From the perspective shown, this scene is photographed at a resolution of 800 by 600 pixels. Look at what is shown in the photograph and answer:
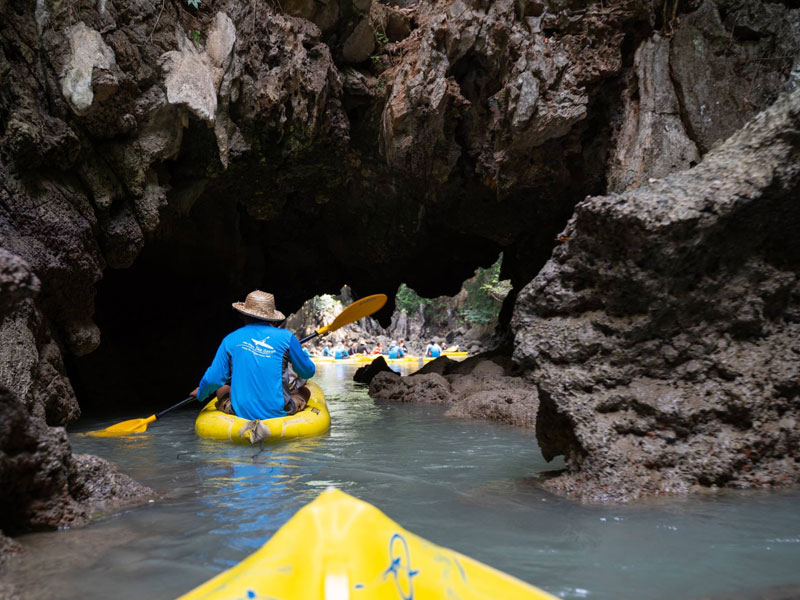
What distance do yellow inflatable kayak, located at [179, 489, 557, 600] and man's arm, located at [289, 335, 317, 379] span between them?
3.43 meters

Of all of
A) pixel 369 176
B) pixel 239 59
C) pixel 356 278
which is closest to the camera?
pixel 239 59

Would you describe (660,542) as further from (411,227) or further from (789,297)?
(411,227)

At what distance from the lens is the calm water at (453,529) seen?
1655 mm

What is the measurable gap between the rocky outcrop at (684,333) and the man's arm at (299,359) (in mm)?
2435

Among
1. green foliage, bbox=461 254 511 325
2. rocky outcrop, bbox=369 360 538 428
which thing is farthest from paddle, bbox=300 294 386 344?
green foliage, bbox=461 254 511 325

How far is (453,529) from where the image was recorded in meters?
2.16

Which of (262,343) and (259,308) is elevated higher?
(259,308)

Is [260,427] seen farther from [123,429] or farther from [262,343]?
[123,429]

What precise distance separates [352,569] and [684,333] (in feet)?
7.53

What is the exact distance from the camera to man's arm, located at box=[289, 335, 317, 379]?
4.78 meters

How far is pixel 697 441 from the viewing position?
2.67m

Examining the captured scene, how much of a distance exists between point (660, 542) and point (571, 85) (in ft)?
18.5

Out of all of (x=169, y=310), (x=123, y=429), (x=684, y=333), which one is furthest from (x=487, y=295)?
(x=684, y=333)

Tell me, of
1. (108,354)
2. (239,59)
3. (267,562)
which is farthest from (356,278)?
(267,562)
